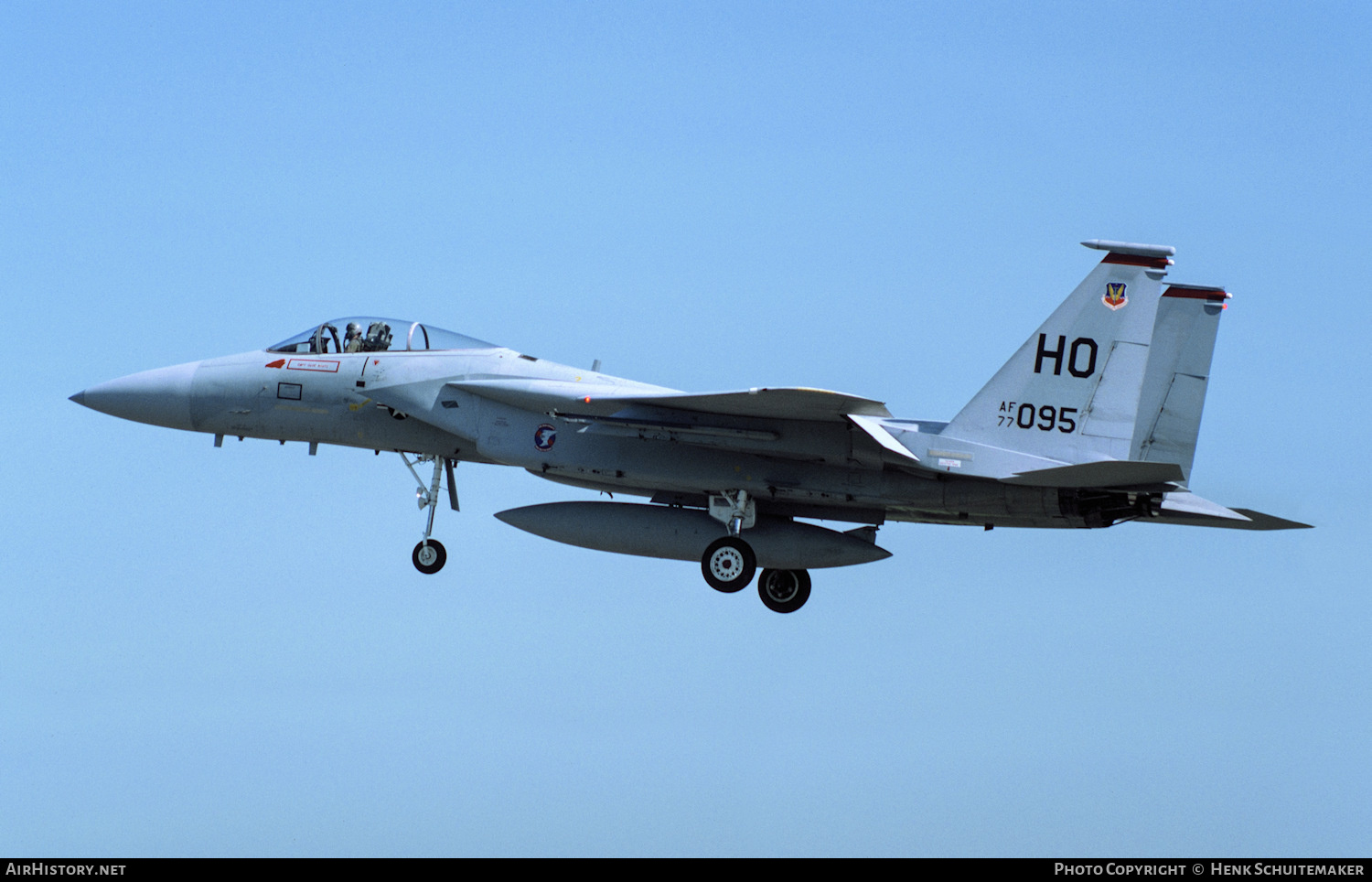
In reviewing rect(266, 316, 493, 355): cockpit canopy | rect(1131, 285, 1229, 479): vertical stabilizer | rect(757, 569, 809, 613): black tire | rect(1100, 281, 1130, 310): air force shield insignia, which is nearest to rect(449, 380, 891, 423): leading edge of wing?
rect(266, 316, 493, 355): cockpit canopy

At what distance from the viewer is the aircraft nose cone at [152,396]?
1955 centimetres

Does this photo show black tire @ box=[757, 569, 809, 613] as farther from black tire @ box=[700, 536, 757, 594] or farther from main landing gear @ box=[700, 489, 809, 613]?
black tire @ box=[700, 536, 757, 594]

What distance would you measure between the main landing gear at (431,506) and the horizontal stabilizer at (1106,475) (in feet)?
22.1

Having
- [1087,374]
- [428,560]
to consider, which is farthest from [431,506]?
[1087,374]

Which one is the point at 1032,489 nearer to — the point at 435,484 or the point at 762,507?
the point at 762,507

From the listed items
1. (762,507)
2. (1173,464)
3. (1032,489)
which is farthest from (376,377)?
(1173,464)

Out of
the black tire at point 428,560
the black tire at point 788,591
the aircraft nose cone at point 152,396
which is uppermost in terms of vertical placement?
the aircraft nose cone at point 152,396

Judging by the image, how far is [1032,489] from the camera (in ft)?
57.4

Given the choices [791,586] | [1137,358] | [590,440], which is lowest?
[791,586]

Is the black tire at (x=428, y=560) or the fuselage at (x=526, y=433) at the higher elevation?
the fuselage at (x=526, y=433)

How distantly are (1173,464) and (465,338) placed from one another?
8.48m

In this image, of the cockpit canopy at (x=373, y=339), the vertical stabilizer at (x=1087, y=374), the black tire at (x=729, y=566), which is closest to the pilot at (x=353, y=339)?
the cockpit canopy at (x=373, y=339)

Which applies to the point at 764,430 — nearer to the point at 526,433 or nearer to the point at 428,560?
the point at 526,433

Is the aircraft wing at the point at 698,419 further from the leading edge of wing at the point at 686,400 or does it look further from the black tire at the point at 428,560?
the black tire at the point at 428,560
